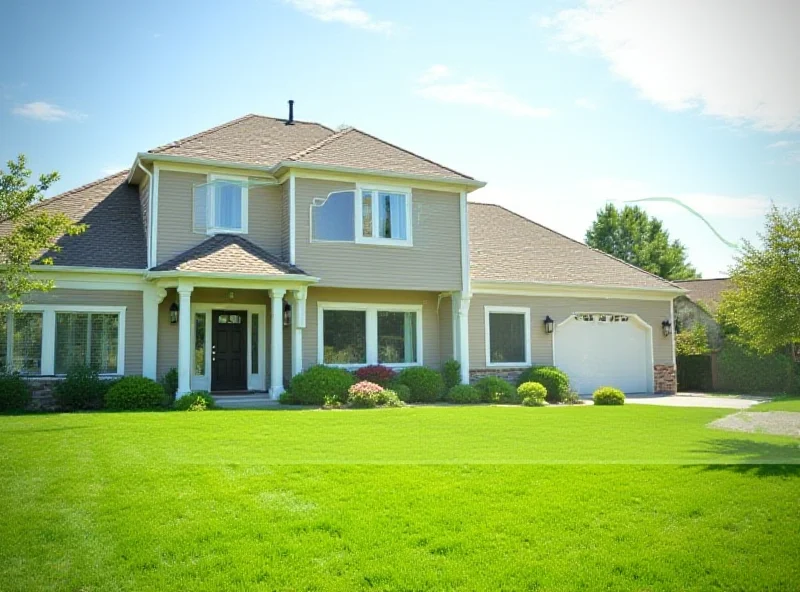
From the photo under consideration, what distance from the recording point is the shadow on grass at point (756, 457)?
787 cm

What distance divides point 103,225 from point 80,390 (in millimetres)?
4460

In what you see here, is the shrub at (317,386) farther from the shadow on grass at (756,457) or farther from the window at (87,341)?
the shadow on grass at (756,457)

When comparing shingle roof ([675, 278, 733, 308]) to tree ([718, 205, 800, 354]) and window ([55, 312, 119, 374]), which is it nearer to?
tree ([718, 205, 800, 354])

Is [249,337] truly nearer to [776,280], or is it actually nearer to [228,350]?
[228,350]

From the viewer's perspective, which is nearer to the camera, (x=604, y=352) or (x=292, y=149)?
(x=292, y=149)

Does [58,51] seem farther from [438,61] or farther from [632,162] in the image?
[632,162]

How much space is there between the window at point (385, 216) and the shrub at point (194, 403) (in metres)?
5.53

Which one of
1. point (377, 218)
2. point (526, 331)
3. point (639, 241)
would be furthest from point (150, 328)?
point (639, 241)

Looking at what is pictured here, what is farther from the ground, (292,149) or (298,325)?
(292,149)

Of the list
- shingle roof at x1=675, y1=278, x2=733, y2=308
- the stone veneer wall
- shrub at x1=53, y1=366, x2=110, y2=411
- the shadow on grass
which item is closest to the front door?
shrub at x1=53, y1=366, x2=110, y2=411

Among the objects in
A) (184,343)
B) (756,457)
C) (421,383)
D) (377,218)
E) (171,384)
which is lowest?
(756,457)

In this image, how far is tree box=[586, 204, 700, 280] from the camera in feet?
142

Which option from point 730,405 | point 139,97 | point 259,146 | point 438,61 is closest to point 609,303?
point 730,405

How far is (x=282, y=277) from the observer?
1598cm
